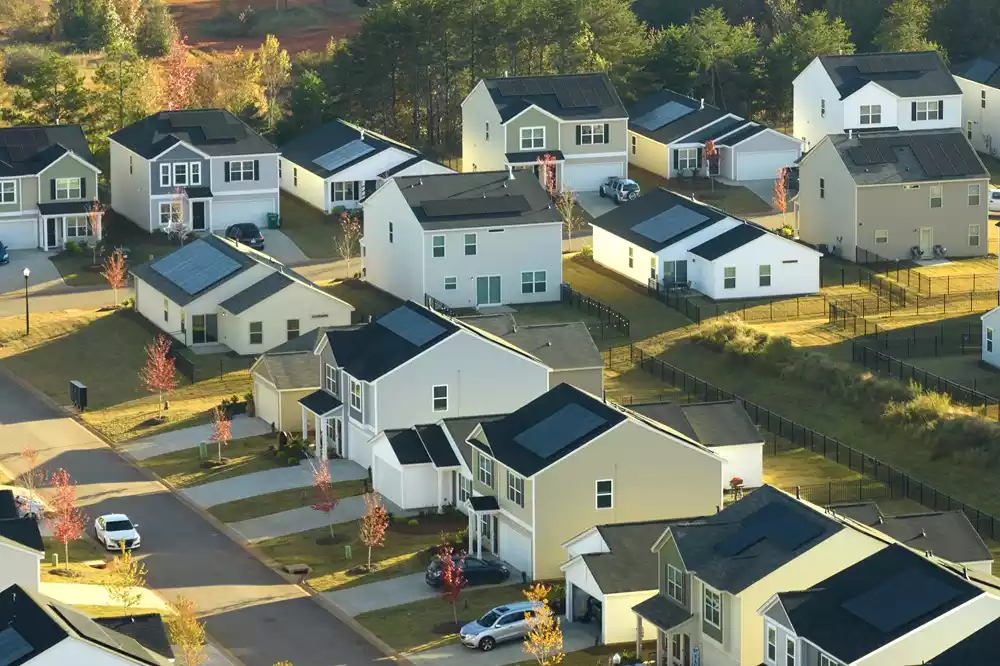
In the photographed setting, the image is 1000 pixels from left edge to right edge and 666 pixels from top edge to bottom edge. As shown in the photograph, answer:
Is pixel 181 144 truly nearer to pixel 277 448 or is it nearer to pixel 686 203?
pixel 686 203

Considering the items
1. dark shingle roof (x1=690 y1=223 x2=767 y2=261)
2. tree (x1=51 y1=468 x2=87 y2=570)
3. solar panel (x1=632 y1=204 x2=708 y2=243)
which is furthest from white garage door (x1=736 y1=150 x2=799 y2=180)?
tree (x1=51 y1=468 x2=87 y2=570)

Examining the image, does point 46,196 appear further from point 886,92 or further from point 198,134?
point 886,92

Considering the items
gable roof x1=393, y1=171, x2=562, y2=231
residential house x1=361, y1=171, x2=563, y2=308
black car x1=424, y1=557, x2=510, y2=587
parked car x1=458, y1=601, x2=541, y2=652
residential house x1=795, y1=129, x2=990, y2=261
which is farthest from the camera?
residential house x1=795, y1=129, x2=990, y2=261

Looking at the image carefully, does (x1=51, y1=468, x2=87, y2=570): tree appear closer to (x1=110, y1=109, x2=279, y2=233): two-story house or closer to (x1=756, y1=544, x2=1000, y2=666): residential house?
(x1=756, y1=544, x2=1000, y2=666): residential house

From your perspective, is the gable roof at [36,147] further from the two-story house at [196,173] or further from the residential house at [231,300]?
the residential house at [231,300]

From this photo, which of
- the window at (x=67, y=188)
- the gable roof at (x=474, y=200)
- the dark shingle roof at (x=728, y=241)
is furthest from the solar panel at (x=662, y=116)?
the window at (x=67, y=188)

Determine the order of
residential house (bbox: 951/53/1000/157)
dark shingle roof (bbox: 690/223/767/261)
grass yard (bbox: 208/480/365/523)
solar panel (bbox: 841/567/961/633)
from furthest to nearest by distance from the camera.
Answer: residential house (bbox: 951/53/1000/157) < dark shingle roof (bbox: 690/223/767/261) < grass yard (bbox: 208/480/365/523) < solar panel (bbox: 841/567/961/633)

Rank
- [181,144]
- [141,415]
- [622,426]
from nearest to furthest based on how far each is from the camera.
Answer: [622,426]
[141,415]
[181,144]

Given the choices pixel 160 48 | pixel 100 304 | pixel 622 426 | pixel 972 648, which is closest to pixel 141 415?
pixel 100 304
